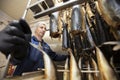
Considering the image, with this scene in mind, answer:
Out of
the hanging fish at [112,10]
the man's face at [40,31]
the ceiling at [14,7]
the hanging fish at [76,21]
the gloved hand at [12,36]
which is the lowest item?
the gloved hand at [12,36]

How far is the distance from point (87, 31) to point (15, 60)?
1.96ft

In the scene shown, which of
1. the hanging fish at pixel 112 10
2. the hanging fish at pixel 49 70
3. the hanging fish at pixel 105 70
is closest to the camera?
the hanging fish at pixel 112 10

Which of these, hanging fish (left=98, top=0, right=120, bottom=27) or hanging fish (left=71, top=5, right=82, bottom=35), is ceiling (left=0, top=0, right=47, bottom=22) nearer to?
hanging fish (left=71, top=5, right=82, bottom=35)

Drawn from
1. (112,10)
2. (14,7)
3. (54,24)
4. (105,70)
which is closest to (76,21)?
(54,24)

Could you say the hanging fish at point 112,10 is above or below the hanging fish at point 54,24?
below

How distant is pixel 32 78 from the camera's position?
0.95 meters

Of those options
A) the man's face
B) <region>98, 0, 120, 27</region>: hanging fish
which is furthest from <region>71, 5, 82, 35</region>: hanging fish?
the man's face

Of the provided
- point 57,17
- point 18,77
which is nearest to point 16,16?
point 57,17

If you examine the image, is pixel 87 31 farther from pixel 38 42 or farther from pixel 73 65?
pixel 38 42

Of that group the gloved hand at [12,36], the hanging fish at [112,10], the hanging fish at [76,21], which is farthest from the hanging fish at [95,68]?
the gloved hand at [12,36]

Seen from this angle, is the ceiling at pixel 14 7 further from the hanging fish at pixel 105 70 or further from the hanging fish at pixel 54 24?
the hanging fish at pixel 105 70

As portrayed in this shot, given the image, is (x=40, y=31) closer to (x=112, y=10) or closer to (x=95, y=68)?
(x=95, y=68)

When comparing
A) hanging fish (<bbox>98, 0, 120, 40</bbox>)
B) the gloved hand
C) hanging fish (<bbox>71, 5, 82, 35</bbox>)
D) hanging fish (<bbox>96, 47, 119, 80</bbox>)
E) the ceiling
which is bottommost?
hanging fish (<bbox>96, 47, 119, 80</bbox>)

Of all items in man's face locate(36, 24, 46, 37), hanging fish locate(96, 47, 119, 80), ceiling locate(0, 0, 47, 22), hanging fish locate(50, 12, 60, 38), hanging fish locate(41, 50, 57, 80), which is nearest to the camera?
hanging fish locate(96, 47, 119, 80)
